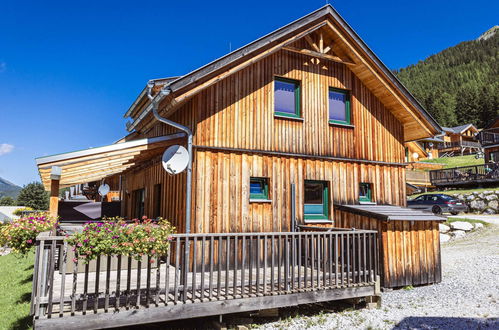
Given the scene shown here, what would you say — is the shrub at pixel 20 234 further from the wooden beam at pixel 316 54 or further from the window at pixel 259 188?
the wooden beam at pixel 316 54

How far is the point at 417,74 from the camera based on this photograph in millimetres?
132125

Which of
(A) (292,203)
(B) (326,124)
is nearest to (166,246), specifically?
Result: (A) (292,203)

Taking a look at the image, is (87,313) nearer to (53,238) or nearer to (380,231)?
(53,238)

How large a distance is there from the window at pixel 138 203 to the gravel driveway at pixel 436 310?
8417 mm

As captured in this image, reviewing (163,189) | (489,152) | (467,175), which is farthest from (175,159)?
(489,152)

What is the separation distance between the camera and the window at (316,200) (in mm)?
10703

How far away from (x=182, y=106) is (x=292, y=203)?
4.09 meters

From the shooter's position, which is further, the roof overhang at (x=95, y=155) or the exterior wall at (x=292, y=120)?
the exterior wall at (x=292, y=120)

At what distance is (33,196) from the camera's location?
55.3 metres

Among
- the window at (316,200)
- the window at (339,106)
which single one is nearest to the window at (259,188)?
the window at (316,200)

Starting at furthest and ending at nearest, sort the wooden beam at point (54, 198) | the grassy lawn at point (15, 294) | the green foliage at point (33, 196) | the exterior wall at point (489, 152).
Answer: the green foliage at point (33, 196), the exterior wall at point (489, 152), the wooden beam at point (54, 198), the grassy lawn at point (15, 294)

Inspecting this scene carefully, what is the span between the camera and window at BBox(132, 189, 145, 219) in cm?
1407

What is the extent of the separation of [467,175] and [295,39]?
28.2m

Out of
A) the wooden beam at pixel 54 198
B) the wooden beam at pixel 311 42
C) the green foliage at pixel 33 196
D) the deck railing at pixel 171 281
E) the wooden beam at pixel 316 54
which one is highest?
the wooden beam at pixel 311 42
